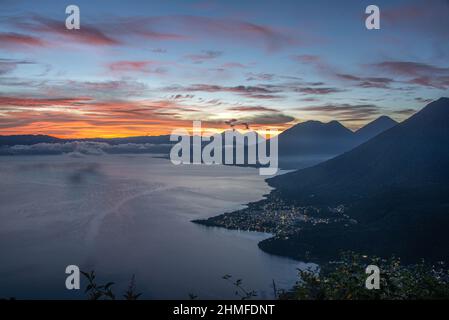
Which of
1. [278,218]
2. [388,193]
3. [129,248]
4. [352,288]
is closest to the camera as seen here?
[352,288]

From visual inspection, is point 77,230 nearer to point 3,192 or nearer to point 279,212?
point 279,212

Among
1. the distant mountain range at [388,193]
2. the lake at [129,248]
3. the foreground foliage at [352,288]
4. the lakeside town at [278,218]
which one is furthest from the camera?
the lakeside town at [278,218]

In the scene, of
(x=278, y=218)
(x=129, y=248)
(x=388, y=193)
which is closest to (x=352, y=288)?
(x=129, y=248)

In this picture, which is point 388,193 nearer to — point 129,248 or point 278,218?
point 278,218

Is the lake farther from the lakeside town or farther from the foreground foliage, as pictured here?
the foreground foliage

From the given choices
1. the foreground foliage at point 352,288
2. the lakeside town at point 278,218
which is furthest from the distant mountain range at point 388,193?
the foreground foliage at point 352,288

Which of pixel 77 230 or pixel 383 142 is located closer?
pixel 77 230

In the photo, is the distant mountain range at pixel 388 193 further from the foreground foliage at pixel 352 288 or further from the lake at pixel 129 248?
the foreground foliage at pixel 352 288

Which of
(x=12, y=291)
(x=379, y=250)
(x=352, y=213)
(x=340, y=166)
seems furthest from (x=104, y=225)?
(x=340, y=166)
